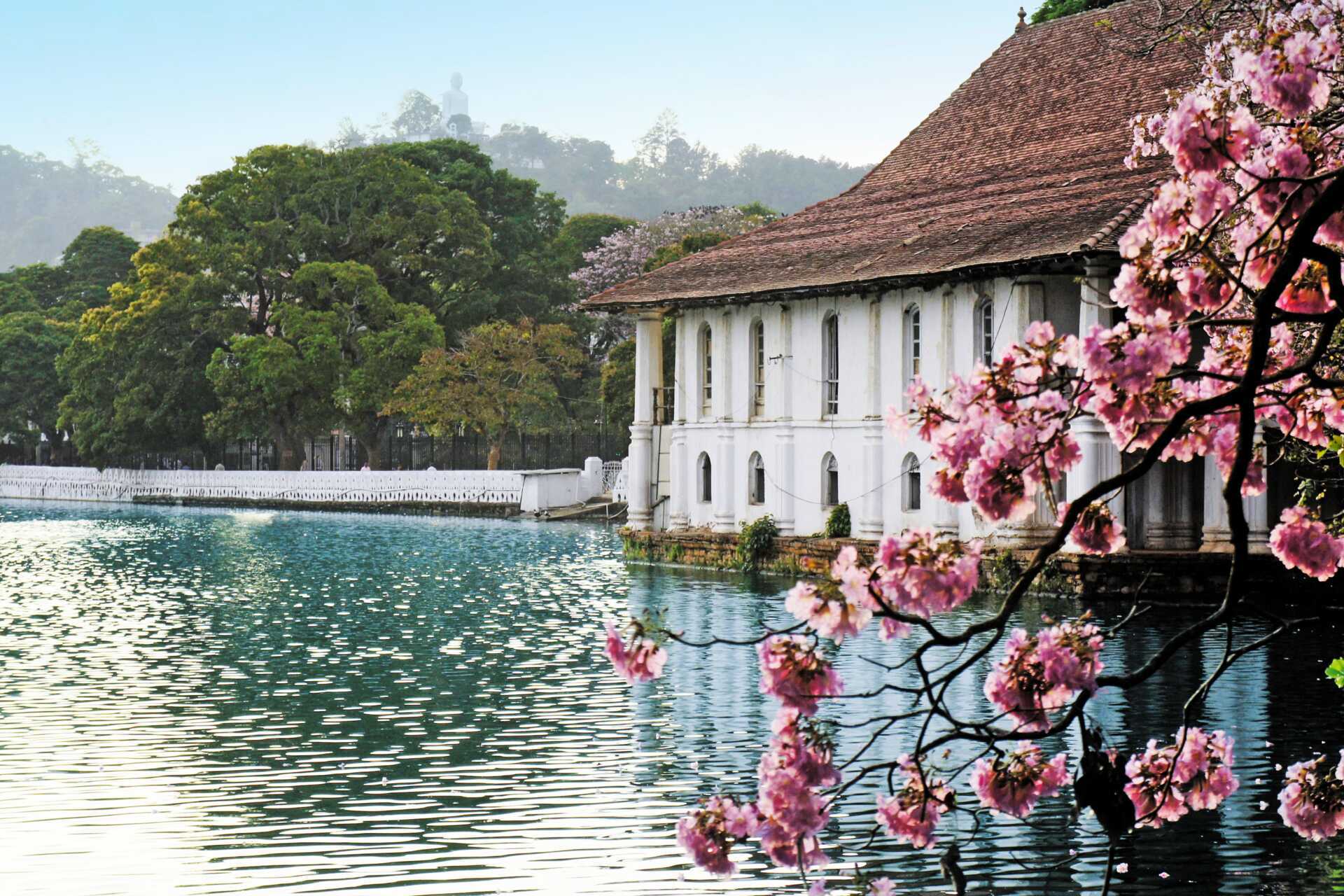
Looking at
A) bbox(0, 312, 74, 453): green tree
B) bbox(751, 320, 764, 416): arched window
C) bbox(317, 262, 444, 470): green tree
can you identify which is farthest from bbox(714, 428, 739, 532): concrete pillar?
bbox(0, 312, 74, 453): green tree

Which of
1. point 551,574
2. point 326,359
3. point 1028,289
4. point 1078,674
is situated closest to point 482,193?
point 326,359

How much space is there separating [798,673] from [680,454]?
116 feet

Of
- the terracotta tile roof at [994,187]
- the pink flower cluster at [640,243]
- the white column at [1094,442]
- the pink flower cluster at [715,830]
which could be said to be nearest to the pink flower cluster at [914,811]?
the pink flower cluster at [715,830]

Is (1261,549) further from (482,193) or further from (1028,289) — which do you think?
(482,193)

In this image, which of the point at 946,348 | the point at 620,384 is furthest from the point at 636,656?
the point at 620,384

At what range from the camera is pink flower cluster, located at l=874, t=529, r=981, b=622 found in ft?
21.1

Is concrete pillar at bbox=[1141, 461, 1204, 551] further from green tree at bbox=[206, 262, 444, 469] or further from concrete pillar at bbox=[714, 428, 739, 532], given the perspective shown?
green tree at bbox=[206, 262, 444, 469]

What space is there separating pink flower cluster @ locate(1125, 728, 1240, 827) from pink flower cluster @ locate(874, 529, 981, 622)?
1631mm

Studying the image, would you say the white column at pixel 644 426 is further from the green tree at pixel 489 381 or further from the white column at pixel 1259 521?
the green tree at pixel 489 381

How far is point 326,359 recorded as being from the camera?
66.0 m

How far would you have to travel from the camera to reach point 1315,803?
7723mm

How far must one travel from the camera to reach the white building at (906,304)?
32.2 meters

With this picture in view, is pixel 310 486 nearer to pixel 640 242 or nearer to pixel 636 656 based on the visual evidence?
pixel 640 242

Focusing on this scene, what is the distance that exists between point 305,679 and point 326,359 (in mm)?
45695
